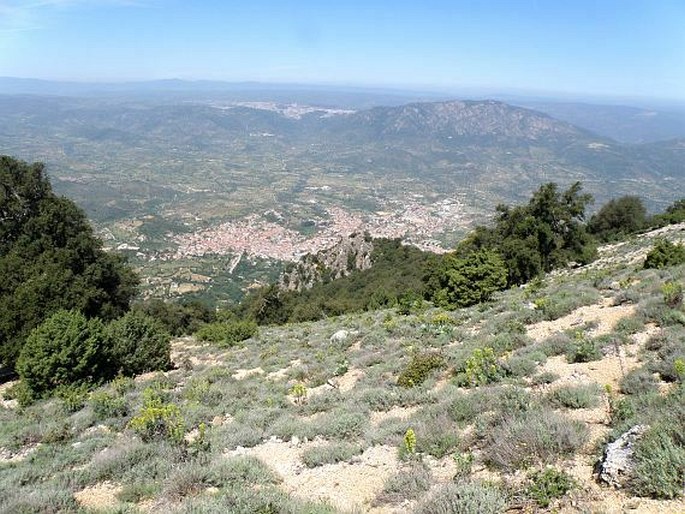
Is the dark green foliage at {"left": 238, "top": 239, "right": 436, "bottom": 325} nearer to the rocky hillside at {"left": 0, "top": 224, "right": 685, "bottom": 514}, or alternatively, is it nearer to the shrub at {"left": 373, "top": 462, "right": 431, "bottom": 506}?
the rocky hillside at {"left": 0, "top": 224, "right": 685, "bottom": 514}

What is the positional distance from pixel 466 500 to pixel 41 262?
20.6 m

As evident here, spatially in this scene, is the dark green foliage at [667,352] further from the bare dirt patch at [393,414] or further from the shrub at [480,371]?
the bare dirt patch at [393,414]

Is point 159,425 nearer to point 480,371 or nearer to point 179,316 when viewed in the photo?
point 480,371

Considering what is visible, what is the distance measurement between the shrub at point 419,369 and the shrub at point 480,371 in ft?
2.88

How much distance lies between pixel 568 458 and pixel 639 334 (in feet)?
19.2

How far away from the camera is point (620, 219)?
4678 cm

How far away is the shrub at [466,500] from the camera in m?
4.36

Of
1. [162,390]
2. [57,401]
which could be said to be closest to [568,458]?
[162,390]

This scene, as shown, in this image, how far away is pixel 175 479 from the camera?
621cm

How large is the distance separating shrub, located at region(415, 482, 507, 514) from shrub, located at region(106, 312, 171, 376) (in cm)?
1336

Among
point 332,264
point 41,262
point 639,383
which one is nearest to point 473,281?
point 639,383

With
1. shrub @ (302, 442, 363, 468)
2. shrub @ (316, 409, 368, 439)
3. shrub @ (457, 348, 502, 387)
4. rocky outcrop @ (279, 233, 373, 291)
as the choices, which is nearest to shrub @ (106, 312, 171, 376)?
shrub @ (316, 409, 368, 439)

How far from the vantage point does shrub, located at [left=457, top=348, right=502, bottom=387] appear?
29.4 feet

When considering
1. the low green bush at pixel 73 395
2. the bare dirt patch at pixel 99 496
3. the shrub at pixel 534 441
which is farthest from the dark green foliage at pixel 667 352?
the low green bush at pixel 73 395
